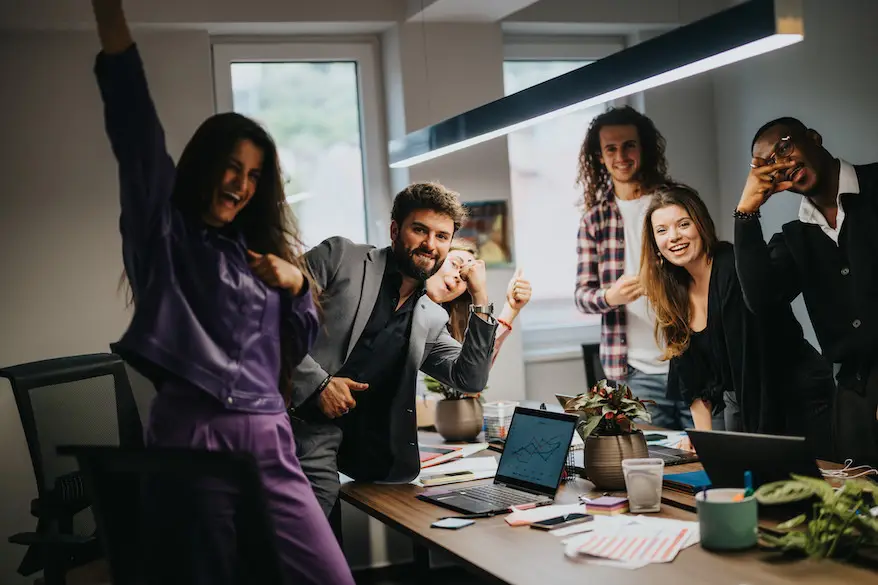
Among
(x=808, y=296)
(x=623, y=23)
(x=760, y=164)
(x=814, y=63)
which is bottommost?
(x=808, y=296)

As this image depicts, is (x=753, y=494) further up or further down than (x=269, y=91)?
further down

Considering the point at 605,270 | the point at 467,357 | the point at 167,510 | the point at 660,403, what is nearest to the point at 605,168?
the point at 605,270

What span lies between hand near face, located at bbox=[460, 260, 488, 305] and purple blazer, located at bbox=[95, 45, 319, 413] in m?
1.40

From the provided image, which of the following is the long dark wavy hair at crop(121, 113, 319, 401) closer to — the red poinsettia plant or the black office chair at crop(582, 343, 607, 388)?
the red poinsettia plant

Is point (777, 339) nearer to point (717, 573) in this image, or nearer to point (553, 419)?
point (553, 419)

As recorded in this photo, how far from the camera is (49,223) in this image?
13.9ft

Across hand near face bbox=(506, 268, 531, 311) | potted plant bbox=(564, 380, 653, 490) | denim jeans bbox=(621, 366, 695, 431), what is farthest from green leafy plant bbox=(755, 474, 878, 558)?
denim jeans bbox=(621, 366, 695, 431)

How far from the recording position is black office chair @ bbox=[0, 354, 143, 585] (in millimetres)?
2820

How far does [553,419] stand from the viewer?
272cm

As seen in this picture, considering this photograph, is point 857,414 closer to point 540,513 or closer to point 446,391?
point 540,513

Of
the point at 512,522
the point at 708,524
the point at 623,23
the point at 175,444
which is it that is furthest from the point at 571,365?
the point at 175,444

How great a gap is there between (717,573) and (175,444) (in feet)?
3.41

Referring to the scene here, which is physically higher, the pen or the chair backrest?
the chair backrest

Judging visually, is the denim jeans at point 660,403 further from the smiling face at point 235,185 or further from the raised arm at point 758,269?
the smiling face at point 235,185
